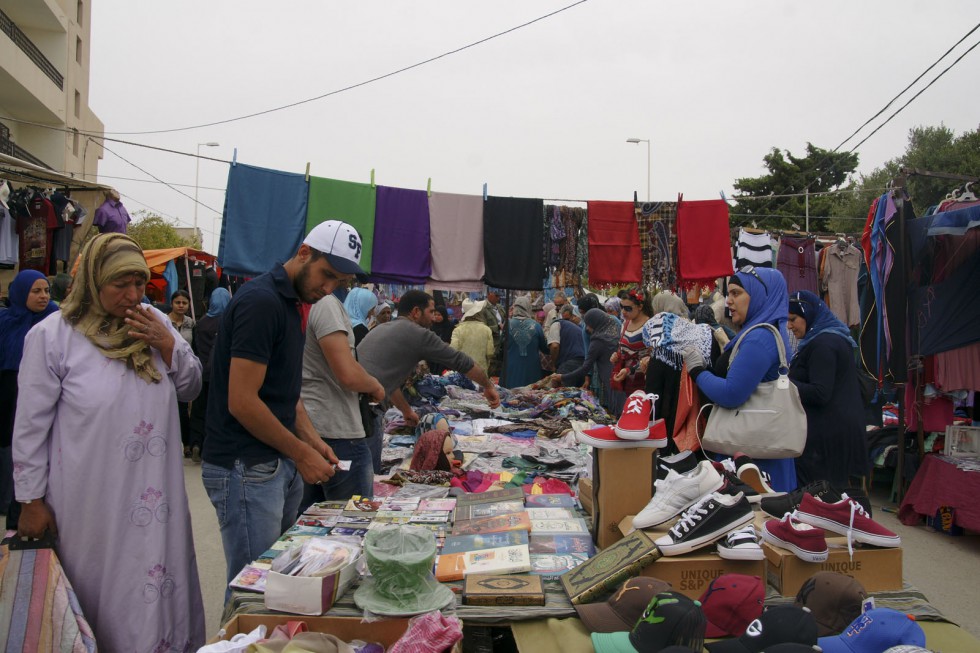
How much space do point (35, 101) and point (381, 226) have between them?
1597 centimetres

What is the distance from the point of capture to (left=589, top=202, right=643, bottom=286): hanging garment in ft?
21.9

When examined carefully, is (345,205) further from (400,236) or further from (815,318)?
(815,318)

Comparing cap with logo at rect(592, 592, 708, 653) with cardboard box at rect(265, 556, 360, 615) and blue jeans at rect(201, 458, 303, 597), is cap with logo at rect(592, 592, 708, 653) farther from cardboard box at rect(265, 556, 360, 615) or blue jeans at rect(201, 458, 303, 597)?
blue jeans at rect(201, 458, 303, 597)

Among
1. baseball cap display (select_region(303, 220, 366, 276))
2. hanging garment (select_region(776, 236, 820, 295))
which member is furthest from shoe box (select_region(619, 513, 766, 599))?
hanging garment (select_region(776, 236, 820, 295))

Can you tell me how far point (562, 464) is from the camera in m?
4.34

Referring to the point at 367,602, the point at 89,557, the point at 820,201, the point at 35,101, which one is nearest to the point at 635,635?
the point at 367,602

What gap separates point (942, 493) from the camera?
5043 mm

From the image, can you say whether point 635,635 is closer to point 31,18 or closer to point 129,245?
point 129,245

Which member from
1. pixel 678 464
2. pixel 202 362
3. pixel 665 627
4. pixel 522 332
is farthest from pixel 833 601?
pixel 522 332

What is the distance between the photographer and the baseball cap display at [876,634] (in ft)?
4.66

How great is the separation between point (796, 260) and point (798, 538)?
6.56 m

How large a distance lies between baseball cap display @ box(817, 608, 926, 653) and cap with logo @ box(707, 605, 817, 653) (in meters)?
0.07

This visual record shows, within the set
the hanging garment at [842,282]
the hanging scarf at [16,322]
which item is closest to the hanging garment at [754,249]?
the hanging garment at [842,282]

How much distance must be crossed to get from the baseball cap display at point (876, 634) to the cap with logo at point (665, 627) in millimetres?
315
